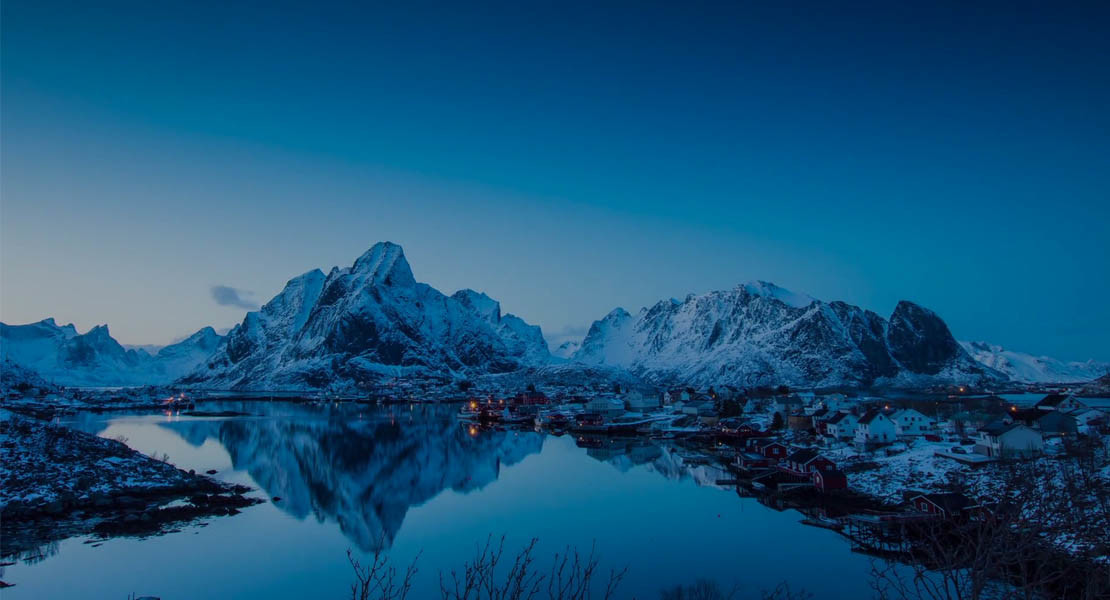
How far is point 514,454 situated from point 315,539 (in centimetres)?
2325

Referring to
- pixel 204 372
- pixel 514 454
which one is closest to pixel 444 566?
pixel 514 454

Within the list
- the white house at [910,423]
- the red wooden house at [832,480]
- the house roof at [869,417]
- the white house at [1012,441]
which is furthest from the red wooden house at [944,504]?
the white house at [910,423]

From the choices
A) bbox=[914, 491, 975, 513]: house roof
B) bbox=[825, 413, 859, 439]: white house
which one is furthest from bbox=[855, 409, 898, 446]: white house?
bbox=[914, 491, 975, 513]: house roof

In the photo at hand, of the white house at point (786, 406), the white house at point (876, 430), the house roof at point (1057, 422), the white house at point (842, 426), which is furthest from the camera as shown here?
the white house at point (786, 406)

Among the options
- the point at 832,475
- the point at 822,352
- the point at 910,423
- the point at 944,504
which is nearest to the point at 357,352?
the point at 822,352

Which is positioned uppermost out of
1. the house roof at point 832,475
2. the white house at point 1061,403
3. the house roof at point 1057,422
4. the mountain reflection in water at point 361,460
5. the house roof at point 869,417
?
the white house at point 1061,403

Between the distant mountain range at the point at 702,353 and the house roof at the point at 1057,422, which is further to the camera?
the distant mountain range at the point at 702,353

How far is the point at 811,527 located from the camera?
75.3ft

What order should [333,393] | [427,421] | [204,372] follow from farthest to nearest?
[204,372], [333,393], [427,421]

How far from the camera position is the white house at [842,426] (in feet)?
141

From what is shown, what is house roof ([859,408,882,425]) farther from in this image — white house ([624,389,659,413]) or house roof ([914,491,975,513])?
white house ([624,389,659,413])

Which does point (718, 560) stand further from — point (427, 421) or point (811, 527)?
point (427, 421)

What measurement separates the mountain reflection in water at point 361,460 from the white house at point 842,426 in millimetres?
21977

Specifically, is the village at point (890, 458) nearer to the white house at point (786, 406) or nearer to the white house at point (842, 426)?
the white house at point (842, 426)
